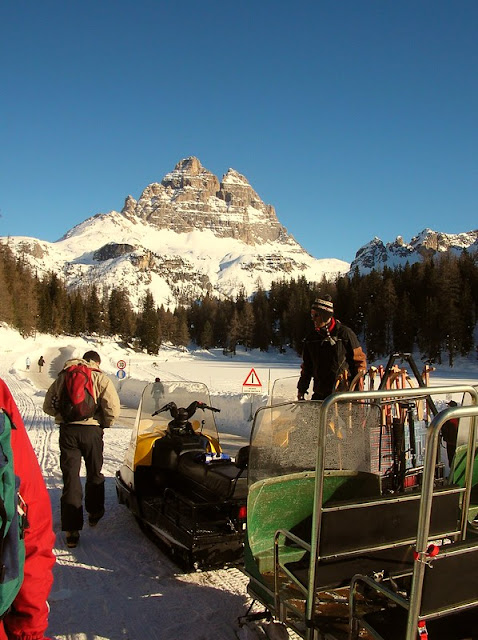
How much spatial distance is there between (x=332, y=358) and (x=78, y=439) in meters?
2.87

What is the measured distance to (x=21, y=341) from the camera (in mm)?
60031

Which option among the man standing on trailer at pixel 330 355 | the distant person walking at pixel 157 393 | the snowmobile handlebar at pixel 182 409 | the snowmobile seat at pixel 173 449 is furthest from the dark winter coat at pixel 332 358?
the distant person walking at pixel 157 393

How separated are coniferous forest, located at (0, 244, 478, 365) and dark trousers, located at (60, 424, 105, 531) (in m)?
57.3

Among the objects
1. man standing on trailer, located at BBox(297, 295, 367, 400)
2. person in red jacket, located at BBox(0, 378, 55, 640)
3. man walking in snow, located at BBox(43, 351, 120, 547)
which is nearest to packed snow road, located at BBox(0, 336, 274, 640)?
man walking in snow, located at BBox(43, 351, 120, 547)

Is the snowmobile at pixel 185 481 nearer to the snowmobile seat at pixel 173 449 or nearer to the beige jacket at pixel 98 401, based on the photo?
the snowmobile seat at pixel 173 449

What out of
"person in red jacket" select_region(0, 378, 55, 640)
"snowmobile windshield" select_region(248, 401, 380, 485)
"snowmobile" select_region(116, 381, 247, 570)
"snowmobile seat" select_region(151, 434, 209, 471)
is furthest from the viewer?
"snowmobile seat" select_region(151, 434, 209, 471)

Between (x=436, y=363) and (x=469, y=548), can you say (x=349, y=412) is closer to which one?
(x=469, y=548)

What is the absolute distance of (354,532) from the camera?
118 inches

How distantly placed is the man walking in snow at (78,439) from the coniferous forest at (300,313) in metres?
57.3

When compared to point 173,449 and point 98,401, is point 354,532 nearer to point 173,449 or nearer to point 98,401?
point 173,449

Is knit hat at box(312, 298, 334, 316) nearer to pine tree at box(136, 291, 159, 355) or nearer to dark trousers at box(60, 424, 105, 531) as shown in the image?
dark trousers at box(60, 424, 105, 531)

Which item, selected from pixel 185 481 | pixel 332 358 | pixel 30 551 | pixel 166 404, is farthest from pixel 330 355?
pixel 30 551

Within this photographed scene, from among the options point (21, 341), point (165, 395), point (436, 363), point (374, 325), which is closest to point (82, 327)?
point (21, 341)

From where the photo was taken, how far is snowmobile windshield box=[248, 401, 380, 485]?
141 inches
